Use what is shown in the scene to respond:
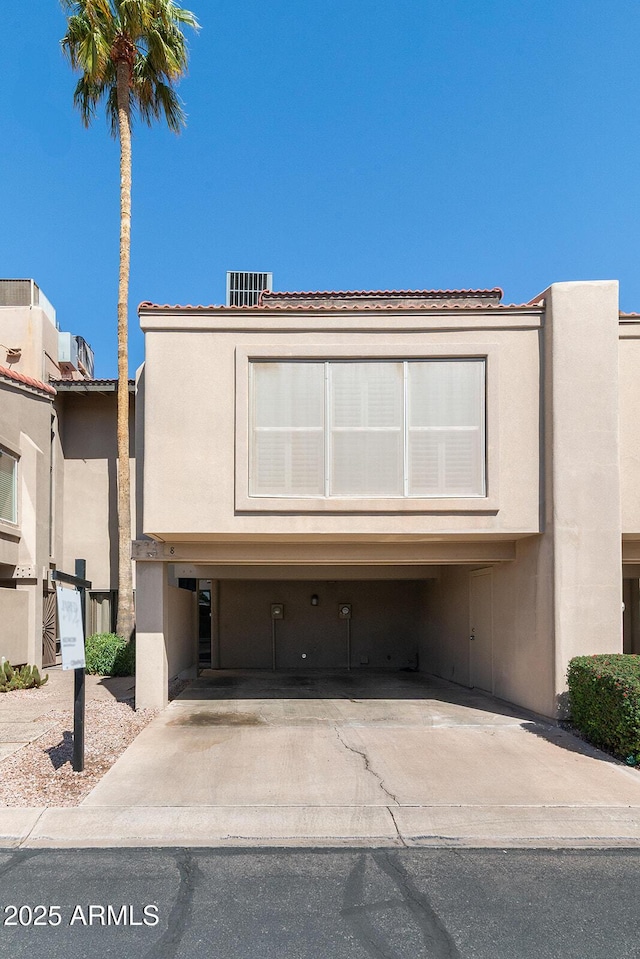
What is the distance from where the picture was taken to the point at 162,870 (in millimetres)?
5250

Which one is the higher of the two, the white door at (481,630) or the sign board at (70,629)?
the sign board at (70,629)

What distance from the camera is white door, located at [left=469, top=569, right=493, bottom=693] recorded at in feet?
42.0

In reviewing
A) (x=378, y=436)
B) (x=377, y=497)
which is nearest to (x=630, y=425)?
(x=378, y=436)

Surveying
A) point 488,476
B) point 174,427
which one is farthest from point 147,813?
point 488,476

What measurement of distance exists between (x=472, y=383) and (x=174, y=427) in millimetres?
4512

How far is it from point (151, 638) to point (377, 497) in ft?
14.6

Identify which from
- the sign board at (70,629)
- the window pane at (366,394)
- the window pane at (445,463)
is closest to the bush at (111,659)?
the sign board at (70,629)

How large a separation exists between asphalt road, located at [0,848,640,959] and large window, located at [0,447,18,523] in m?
10.9

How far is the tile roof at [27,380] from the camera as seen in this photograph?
15773 mm

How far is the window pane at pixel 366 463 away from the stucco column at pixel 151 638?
354 centimetres

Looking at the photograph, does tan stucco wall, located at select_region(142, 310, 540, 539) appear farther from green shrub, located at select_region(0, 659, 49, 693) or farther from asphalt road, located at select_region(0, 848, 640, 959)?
green shrub, located at select_region(0, 659, 49, 693)

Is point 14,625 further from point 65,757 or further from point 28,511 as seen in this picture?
point 65,757

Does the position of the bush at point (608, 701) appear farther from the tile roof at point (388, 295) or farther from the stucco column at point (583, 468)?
the tile roof at point (388, 295)

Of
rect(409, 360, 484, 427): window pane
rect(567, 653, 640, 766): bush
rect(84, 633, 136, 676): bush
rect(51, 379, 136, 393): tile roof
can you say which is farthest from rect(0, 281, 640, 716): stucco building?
rect(51, 379, 136, 393): tile roof
